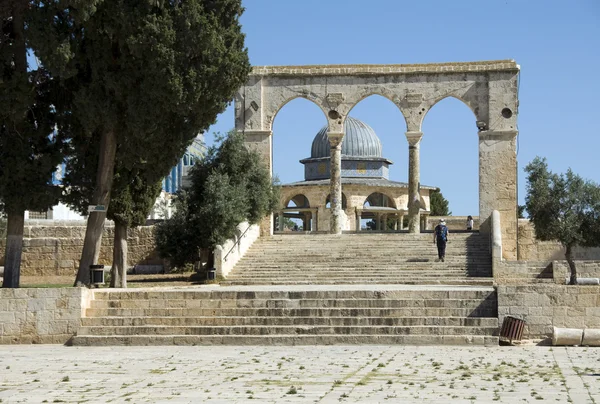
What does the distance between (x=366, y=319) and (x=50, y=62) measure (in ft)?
25.6

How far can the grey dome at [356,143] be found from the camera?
4944 centimetres

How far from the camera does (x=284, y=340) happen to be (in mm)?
15500

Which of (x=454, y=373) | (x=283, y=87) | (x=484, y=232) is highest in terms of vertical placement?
(x=283, y=87)

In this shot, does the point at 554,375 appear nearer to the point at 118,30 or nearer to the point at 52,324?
the point at 52,324

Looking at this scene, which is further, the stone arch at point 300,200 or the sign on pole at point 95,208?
the stone arch at point 300,200

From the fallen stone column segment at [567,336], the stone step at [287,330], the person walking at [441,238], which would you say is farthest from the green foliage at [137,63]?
the person walking at [441,238]

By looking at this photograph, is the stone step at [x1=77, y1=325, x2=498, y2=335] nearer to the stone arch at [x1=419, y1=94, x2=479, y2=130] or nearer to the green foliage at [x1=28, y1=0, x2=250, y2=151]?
the green foliage at [x1=28, y1=0, x2=250, y2=151]

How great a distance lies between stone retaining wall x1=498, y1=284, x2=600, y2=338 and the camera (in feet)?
50.7

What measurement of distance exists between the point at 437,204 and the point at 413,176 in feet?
106

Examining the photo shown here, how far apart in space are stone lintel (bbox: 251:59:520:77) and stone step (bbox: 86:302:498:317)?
54.5ft

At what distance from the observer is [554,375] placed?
37.0 feet

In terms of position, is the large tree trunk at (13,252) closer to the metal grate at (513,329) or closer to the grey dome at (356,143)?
the metal grate at (513,329)

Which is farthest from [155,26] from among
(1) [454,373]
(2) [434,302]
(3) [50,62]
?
(1) [454,373]

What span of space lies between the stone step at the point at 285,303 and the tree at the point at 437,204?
4722cm
